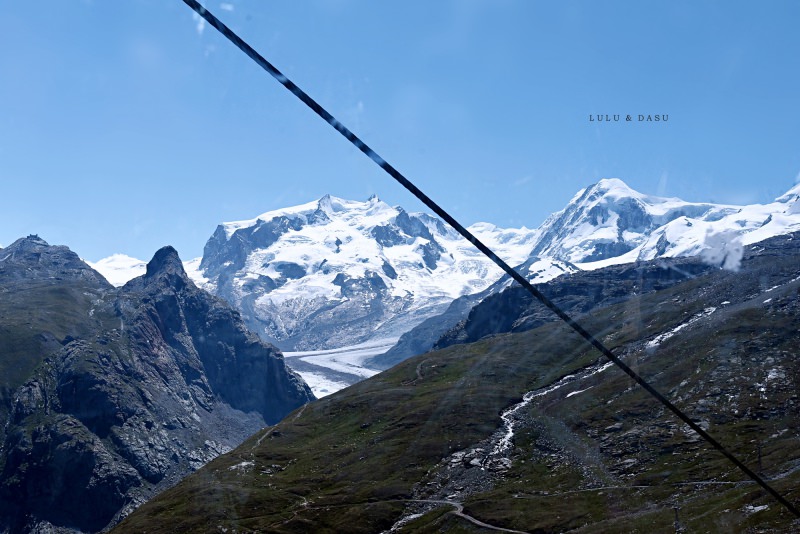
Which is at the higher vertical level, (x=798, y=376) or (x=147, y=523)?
(x=798, y=376)

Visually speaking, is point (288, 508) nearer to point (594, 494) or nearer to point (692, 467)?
point (594, 494)

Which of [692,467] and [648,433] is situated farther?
[648,433]

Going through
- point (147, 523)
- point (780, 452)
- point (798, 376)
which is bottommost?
point (147, 523)

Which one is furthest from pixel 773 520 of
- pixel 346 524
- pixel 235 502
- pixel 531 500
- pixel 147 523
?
pixel 147 523

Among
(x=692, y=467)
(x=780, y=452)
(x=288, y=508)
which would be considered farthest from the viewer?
(x=288, y=508)

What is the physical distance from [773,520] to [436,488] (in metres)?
97.1

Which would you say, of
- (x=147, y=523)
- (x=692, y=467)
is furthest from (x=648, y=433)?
(x=147, y=523)

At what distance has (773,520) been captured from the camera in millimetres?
100188

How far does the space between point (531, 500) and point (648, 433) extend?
45.8 meters

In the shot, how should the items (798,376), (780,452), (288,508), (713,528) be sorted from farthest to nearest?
(798,376) → (288,508) → (780,452) → (713,528)

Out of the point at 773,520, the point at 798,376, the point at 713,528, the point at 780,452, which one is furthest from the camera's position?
the point at 798,376

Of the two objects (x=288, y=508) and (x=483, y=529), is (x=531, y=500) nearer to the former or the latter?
(x=483, y=529)

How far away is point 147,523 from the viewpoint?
199 m

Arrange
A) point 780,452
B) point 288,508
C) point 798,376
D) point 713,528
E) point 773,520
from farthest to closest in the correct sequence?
1. point 798,376
2. point 288,508
3. point 780,452
4. point 713,528
5. point 773,520
